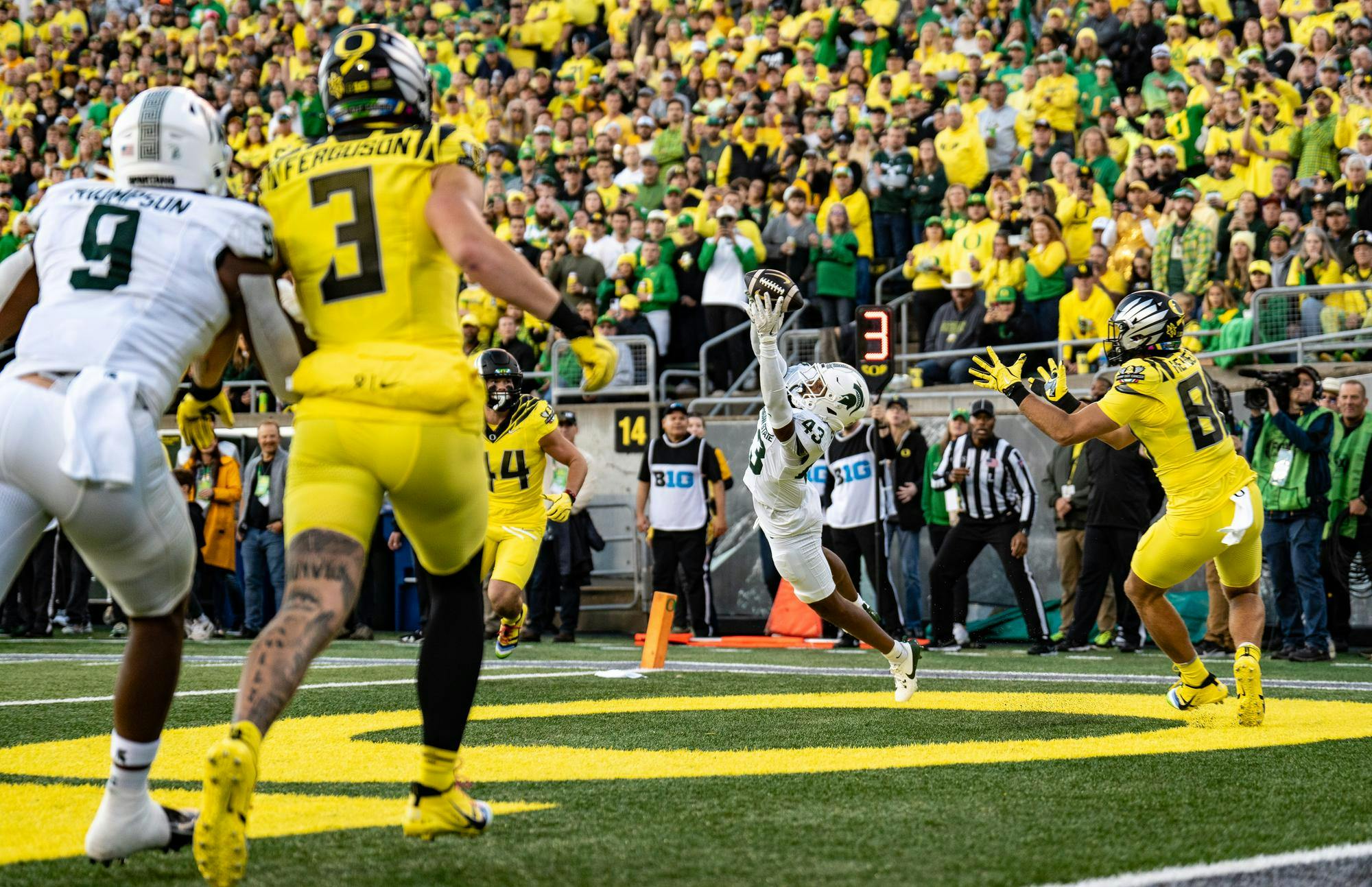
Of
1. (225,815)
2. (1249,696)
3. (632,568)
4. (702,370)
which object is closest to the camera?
(225,815)

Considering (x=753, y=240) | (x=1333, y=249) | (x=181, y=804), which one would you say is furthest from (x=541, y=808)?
(x=753, y=240)

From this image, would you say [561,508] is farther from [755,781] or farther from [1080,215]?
[1080,215]

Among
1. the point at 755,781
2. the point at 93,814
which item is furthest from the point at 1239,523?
the point at 93,814

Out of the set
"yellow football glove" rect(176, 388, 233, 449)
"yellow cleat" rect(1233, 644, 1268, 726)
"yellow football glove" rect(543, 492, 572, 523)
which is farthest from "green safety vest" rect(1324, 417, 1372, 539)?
"yellow football glove" rect(176, 388, 233, 449)

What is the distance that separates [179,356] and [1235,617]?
556 cm

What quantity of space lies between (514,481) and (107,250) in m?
6.03

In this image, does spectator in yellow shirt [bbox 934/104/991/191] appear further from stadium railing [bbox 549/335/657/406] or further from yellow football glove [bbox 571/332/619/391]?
yellow football glove [bbox 571/332/619/391]

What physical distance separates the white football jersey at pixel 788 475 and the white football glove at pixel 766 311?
0.77m

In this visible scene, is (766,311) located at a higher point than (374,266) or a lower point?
higher

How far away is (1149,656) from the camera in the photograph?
493 inches

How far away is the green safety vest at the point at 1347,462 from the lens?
12.3 m

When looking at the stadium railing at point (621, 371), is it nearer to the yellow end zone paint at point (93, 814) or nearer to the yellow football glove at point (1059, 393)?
the yellow football glove at point (1059, 393)

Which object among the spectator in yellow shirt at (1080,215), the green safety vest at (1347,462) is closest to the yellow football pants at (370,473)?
the green safety vest at (1347,462)

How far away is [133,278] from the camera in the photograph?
13.4 ft
